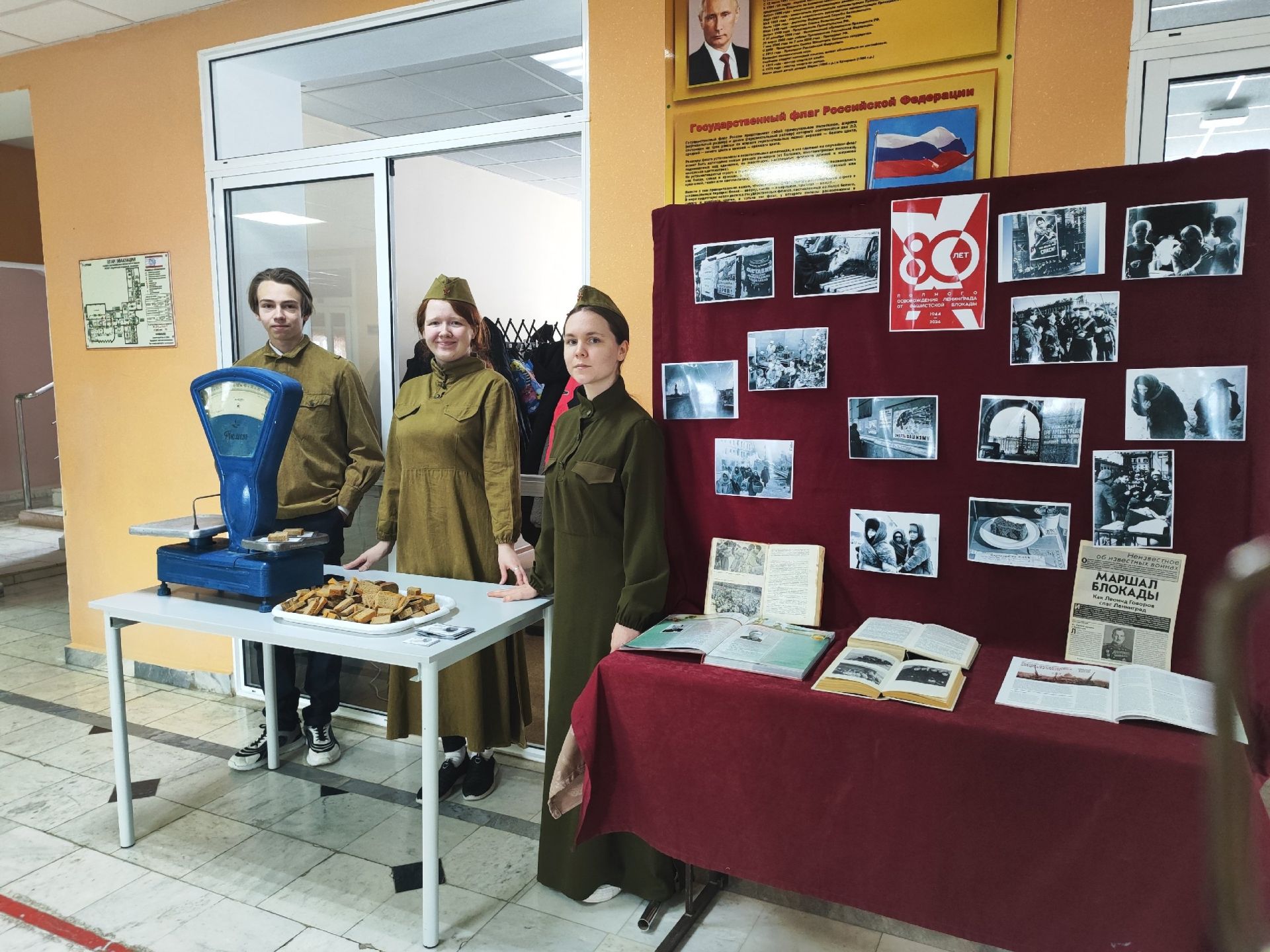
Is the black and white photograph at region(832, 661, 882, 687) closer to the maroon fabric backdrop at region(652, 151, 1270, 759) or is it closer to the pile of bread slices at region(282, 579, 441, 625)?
the maroon fabric backdrop at region(652, 151, 1270, 759)

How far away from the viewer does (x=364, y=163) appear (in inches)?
124

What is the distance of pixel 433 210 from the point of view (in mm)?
5031

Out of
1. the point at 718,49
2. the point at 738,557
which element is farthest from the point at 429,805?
the point at 718,49

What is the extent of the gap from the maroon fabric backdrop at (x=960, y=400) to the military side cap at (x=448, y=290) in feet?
A: 2.27

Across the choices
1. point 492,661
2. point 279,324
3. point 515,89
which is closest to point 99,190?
point 279,324

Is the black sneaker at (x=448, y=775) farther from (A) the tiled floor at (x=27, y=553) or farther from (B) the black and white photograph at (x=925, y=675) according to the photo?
(A) the tiled floor at (x=27, y=553)

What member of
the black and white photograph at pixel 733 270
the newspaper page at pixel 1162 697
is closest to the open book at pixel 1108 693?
the newspaper page at pixel 1162 697

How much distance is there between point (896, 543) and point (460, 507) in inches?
54.4

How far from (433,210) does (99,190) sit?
1.79m

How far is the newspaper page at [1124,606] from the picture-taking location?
1.71 m

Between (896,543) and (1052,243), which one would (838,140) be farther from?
(896,543)

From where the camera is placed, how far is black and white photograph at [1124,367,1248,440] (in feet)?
5.48

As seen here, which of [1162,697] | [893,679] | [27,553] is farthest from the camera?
[27,553]

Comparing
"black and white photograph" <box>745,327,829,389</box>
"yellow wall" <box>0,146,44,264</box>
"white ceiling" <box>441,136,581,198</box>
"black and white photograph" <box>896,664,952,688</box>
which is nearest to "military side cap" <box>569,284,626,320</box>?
"black and white photograph" <box>745,327,829,389</box>
